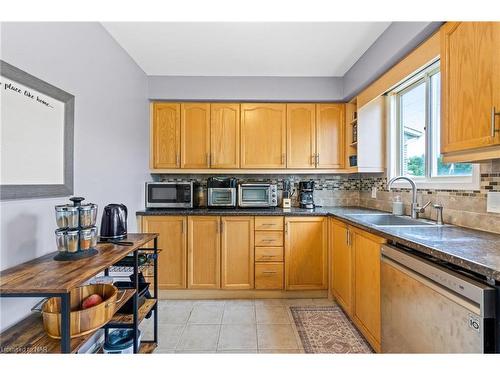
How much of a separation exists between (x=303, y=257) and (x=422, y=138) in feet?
5.16

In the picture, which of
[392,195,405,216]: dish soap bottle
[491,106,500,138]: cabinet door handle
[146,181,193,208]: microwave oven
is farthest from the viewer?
[146,181,193,208]: microwave oven

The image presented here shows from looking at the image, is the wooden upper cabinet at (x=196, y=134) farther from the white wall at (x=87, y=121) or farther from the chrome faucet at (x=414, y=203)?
the chrome faucet at (x=414, y=203)

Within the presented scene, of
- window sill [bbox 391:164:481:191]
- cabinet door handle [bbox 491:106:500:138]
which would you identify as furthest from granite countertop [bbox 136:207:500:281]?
cabinet door handle [bbox 491:106:500:138]

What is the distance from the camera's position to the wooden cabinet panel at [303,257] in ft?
8.57

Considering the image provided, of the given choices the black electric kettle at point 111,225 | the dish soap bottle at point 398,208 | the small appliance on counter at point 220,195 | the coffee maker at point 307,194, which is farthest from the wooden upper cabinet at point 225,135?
the dish soap bottle at point 398,208

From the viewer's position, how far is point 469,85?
1.23 m

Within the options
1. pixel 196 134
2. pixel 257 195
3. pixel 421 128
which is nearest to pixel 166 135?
pixel 196 134

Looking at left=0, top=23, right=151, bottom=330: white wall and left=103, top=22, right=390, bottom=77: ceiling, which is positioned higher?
left=103, top=22, right=390, bottom=77: ceiling

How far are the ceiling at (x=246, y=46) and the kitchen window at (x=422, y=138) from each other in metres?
0.58

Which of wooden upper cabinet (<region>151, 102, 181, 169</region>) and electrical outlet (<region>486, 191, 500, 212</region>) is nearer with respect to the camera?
electrical outlet (<region>486, 191, 500, 212</region>)

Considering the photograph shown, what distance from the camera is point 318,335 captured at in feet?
6.53

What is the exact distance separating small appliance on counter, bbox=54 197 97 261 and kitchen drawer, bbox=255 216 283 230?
1653 millimetres

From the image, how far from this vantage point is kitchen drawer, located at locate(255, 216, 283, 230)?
2.62 m

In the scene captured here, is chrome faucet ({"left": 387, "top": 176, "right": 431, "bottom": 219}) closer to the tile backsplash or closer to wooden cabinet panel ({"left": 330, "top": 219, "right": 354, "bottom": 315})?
the tile backsplash
